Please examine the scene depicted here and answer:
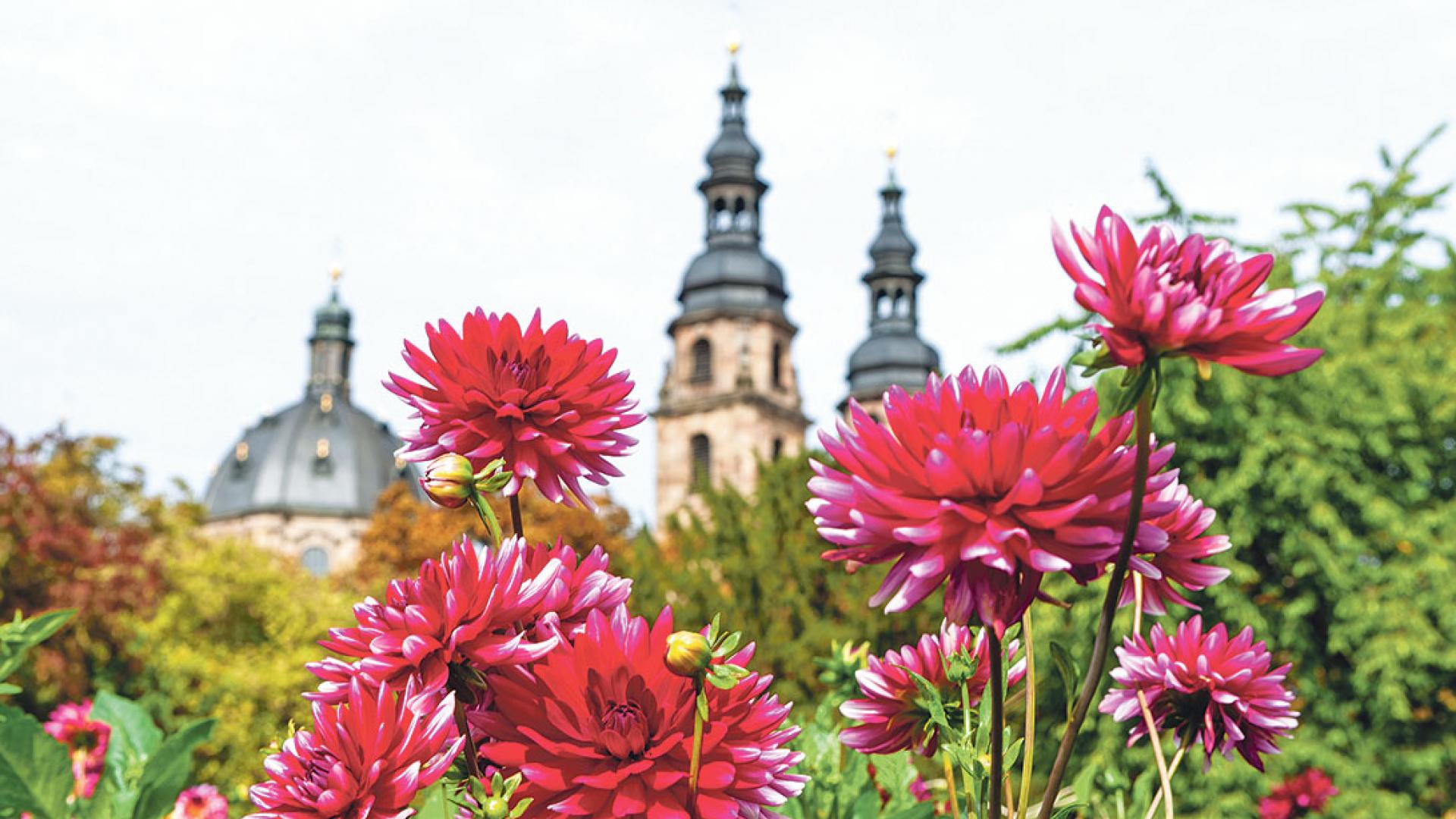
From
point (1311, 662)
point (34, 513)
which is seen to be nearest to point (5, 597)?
point (34, 513)

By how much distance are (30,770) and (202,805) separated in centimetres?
200

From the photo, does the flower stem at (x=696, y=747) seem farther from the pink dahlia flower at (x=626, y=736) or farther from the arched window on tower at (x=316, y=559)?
the arched window on tower at (x=316, y=559)

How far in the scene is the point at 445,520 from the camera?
34.8m

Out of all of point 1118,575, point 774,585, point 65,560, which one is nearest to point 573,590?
point 1118,575

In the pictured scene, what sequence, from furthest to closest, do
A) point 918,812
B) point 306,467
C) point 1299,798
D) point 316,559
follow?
point 306,467 < point 316,559 < point 1299,798 < point 918,812

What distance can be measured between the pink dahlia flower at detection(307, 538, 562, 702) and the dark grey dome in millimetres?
65700

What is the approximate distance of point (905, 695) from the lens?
148 centimetres

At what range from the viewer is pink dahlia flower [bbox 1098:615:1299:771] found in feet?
4.67

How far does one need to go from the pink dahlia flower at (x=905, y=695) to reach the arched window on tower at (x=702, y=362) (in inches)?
1801

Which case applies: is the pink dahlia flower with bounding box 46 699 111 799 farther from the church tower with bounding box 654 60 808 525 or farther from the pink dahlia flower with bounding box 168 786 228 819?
the church tower with bounding box 654 60 808 525

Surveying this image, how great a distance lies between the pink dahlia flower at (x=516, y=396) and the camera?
134cm

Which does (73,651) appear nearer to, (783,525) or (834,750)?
(783,525)

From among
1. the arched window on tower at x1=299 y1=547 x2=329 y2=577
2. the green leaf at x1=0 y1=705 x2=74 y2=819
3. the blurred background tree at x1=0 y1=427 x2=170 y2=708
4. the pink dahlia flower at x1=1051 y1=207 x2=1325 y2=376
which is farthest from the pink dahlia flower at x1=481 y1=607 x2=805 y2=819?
the arched window on tower at x1=299 y1=547 x2=329 y2=577

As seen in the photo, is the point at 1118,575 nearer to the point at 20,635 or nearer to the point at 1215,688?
the point at 1215,688
